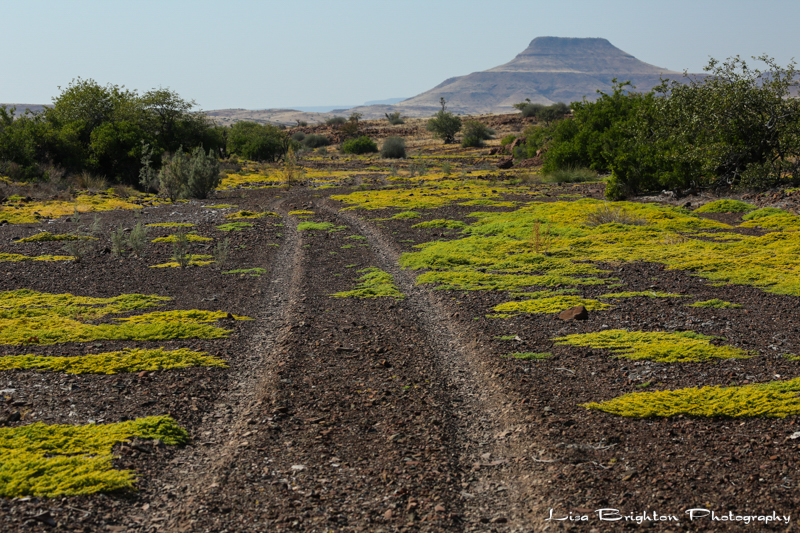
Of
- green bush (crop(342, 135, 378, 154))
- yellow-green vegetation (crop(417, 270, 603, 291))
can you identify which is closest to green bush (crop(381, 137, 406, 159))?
green bush (crop(342, 135, 378, 154))

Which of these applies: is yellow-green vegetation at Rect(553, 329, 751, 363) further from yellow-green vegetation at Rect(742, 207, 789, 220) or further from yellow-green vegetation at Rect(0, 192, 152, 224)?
yellow-green vegetation at Rect(0, 192, 152, 224)

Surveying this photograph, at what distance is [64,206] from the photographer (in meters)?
20.6

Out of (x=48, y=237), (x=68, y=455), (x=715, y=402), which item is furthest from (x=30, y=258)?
(x=715, y=402)

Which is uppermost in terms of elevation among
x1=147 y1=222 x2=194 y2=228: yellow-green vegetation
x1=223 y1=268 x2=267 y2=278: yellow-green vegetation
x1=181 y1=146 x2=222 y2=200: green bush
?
x1=181 y1=146 x2=222 y2=200: green bush

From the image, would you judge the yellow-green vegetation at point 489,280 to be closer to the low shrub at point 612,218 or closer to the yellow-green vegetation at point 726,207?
the low shrub at point 612,218

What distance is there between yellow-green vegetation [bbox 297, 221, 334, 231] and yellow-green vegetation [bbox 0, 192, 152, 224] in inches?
266

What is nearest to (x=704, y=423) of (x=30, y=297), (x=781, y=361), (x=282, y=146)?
(x=781, y=361)

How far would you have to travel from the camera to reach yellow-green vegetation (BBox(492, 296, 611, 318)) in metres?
8.19

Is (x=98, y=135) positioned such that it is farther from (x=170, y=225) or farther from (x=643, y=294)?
(x=643, y=294)

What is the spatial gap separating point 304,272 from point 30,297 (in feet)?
15.3

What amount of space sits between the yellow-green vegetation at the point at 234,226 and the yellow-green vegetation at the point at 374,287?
6700mm

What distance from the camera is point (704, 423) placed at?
4.56 metres

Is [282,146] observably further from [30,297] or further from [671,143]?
[30,297]

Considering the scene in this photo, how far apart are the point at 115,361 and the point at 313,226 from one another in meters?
11.1
